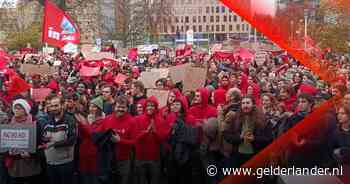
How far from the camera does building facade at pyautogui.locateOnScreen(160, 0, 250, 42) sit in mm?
38781

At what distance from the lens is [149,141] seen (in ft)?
23.9

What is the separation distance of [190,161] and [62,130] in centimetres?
155

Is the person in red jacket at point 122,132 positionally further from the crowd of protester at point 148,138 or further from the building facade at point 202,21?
the building facade at point 202,21

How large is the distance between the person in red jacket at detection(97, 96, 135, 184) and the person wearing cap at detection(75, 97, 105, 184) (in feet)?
0.50

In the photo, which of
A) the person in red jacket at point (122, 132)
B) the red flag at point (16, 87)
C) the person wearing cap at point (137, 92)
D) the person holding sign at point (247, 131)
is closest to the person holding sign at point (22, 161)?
the person in red jacket at point (122, 132)

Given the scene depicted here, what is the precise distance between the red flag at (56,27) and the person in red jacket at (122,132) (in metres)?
8.73

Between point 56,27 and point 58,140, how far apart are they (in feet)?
31.1

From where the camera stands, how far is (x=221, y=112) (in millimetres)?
7176

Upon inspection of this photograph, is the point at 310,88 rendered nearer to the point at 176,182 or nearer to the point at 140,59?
the point at 176,182

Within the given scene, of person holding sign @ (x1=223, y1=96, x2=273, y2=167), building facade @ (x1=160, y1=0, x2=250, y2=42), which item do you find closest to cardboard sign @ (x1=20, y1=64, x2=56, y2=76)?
person holding sign @ (x1=223, y1=96, x2=273, y2=167)

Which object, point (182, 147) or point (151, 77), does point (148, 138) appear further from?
point (151, 77)

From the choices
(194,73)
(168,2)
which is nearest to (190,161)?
(194,73)

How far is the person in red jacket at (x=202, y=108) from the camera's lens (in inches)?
303

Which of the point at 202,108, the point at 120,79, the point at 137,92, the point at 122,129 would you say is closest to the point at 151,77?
the point at 137,92
